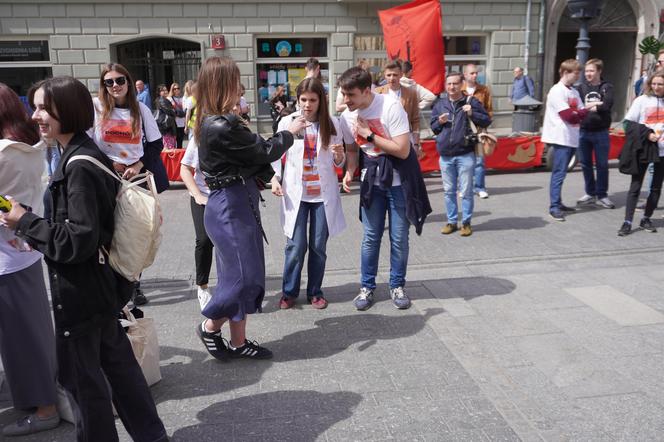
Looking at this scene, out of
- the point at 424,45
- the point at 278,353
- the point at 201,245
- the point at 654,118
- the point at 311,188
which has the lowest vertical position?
the point at 278,353

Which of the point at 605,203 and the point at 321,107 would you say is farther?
the point at 605,203

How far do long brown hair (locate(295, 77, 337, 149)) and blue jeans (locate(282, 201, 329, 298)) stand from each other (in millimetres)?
523

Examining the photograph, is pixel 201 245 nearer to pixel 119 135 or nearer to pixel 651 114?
pixel 119 135

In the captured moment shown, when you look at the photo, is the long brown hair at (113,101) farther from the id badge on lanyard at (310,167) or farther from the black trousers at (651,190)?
the black trousers at (651,190)

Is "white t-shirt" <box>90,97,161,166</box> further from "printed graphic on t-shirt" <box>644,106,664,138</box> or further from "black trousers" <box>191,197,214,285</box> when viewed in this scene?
"printed graphic on t-shirt" <box>644,106,664,138</box>

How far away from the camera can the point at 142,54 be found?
17406mm

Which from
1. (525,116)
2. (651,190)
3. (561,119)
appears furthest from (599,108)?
(525,116)

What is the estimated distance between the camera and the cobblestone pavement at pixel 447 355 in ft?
→ 10.5

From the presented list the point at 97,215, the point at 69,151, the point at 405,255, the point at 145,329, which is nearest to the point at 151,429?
the point at 145,329

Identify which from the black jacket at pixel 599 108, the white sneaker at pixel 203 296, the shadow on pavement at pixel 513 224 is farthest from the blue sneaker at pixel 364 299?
the black jacket at pixel 599 108

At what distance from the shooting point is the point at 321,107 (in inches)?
179

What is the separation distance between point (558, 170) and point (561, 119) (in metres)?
0.62

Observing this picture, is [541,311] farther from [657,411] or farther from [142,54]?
[142,54]

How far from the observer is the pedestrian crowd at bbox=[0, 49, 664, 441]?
8.21 ft
